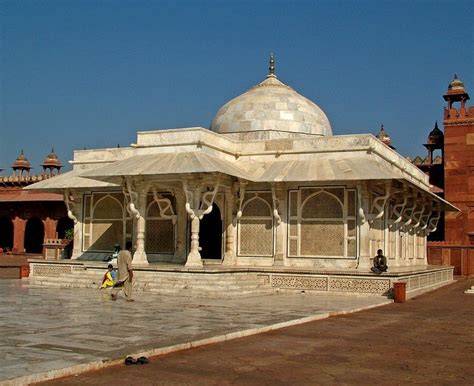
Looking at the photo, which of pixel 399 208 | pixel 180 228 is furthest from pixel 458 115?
pixel 180 228

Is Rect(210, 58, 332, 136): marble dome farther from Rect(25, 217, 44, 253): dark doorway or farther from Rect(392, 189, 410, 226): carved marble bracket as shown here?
Rect(25, 217, 44, 253): dark doorway

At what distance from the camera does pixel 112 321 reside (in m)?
9.58

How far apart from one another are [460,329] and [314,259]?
313 inches

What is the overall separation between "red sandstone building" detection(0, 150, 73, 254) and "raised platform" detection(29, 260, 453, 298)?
16416 mm

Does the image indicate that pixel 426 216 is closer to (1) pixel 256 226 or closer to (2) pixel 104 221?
(1) pixel 256 226

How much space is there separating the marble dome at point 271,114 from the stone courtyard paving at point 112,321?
282 inches

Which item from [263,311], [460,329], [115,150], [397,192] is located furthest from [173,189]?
[460,329]

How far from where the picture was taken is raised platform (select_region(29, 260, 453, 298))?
1526 cm

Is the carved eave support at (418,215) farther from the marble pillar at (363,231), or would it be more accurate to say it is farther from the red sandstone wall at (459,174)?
the red sandstone wall at (459,174)

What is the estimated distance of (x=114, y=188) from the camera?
2058 cm

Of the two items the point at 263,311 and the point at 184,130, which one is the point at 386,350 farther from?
the point at 184,130

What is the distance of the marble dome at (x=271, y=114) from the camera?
69.6 feet

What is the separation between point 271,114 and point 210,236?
14.3 ft

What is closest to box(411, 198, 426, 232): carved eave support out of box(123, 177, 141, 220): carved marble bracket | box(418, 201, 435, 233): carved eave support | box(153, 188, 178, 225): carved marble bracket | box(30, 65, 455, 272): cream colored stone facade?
box(418, 201, 435, 233): carved eave support
